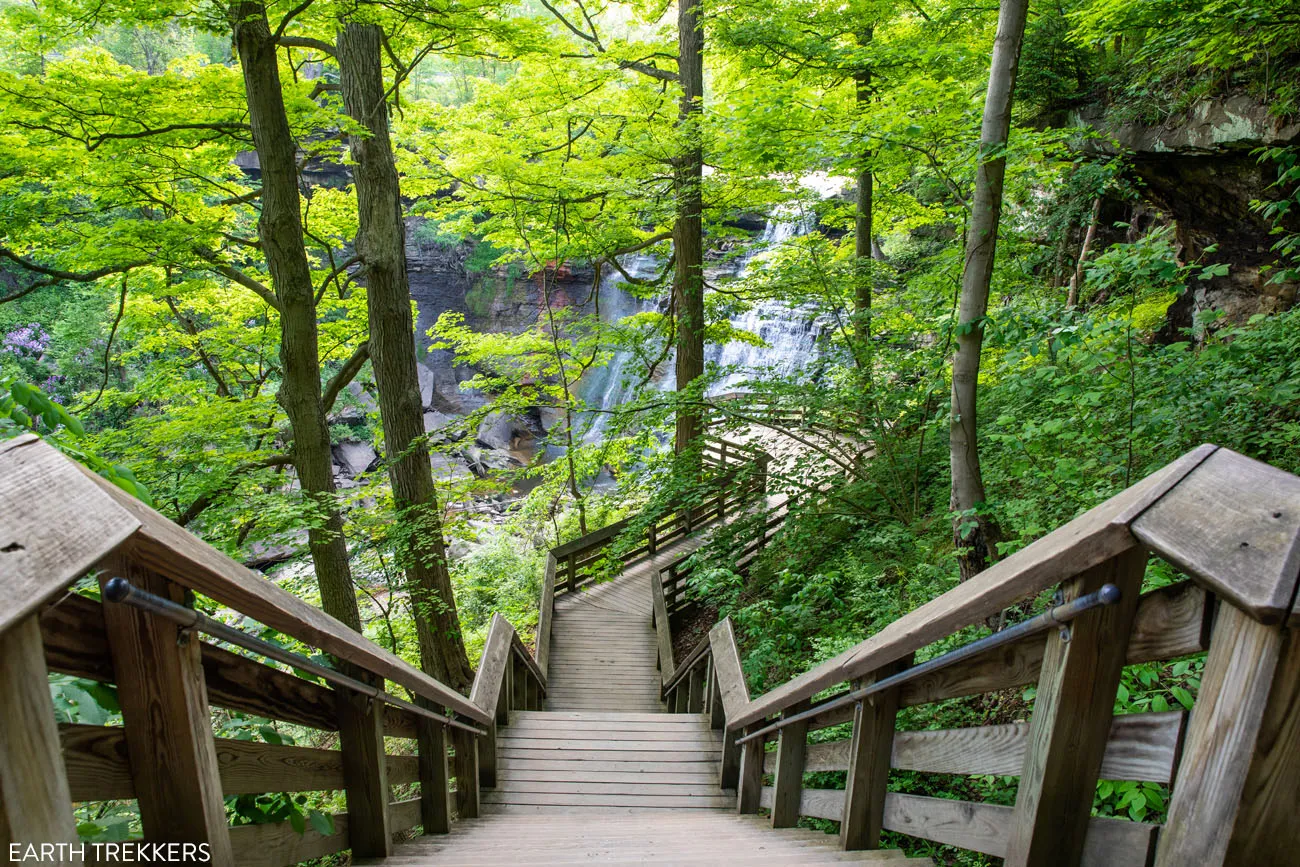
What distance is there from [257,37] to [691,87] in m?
5.91

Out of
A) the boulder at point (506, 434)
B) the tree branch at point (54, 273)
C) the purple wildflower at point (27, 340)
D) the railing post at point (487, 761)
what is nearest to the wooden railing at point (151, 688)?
the railing post at point (487, 761)

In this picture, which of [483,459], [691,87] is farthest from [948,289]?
[483,459]

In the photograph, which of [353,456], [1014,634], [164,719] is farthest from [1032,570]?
[353,456]

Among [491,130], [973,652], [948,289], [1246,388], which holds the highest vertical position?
[491,130]

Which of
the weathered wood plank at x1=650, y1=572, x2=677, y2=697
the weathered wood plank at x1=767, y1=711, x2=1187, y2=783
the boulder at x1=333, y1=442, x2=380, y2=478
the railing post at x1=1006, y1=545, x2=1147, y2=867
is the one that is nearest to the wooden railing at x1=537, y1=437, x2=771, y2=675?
the weathered wood plank at x1=650, y1=572, x2=677, y2=697

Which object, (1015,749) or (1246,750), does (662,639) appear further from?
(1246,750)

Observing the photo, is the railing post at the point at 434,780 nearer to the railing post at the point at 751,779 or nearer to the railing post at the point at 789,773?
the railing post at the point at 789,773

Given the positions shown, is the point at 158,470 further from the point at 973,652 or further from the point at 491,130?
the point at 973,652

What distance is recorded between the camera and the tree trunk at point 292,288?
5.40 m

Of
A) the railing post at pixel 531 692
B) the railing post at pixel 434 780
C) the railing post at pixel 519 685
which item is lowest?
the railing post at pixel 531 692

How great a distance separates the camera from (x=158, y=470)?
6312 mm

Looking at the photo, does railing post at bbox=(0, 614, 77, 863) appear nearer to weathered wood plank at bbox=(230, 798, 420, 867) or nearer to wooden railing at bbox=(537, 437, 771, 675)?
weathered wood plank at bbox=(230, 798, 420, 867)

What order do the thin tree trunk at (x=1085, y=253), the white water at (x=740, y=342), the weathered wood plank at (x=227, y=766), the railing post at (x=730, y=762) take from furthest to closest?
1. the white water at (x=740, y=342)
2. the thin tree trunk at (x=1085, y=253)
3. the railing post at (x=730, y=762)
4. the weathered wood plank at (x=227, y=766)

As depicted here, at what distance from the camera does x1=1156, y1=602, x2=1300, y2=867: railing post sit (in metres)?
0.95
